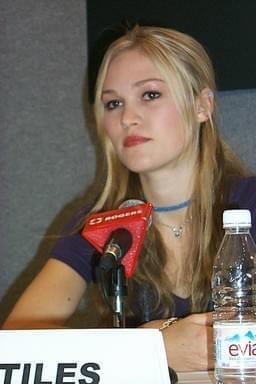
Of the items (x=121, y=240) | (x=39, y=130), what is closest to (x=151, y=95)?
(x=121, y=240)

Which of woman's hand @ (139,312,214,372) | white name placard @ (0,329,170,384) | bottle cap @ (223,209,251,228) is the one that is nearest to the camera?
white name placard @ (0,329,170,384)

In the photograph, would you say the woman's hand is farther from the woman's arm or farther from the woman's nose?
the woman's nose

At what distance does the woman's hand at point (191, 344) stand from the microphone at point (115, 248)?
10.5 inches

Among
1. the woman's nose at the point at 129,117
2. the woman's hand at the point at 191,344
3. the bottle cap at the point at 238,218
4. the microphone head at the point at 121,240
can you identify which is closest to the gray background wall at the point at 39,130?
the woman's nose at the point at 129,117

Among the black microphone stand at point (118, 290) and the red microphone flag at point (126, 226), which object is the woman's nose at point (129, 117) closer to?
the red microphone flag at point (126, 226)

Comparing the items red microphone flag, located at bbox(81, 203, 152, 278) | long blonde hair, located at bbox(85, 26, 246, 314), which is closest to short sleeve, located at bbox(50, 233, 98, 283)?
long blonde hair, located at bbox(85, 26, 246, 314)

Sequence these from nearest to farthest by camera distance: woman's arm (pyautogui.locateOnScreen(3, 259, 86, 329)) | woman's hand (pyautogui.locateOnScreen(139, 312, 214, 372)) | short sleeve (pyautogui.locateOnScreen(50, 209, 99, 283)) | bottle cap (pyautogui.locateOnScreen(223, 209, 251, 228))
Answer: bottle cap (pyautogui.locateOnScreen(223, 209, 251, 228)) < woman's hand (pyautogui.locateOnScreen(139, 312, 214, 372)) < woman's arm (pyautogui.locateOnScreen(3, 259, 86, 329)) < short sleeve (pyautogui.locateOnScreen(50, 209, 99, 283))

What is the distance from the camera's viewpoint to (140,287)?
1768 mm

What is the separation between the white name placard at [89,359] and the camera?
0.89 m

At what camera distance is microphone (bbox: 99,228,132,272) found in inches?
43.4

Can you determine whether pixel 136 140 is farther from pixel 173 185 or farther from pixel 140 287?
pixel 140 287

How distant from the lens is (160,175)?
1781mm

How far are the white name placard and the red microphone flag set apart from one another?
26 cm

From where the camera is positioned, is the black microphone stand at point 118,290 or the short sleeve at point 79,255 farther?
the short sleeve at point 79,255
